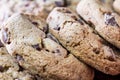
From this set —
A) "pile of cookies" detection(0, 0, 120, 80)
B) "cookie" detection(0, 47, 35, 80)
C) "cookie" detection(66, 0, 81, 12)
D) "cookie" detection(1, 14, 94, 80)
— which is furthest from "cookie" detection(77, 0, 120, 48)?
"cookie" detection(66, 0, 81, 12)

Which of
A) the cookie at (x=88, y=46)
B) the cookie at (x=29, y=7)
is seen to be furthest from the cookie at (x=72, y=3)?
the cookie at (x=88, y=46)

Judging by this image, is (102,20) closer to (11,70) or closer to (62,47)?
(62,47)

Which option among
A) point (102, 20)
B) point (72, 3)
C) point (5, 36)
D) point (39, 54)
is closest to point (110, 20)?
point (102, 20)

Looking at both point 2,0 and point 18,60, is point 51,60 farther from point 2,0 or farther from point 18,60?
point 2,0

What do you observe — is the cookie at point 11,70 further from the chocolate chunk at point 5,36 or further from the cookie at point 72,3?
the cookie at point 72,3

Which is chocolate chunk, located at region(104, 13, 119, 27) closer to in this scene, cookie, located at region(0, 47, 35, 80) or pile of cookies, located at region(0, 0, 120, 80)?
pile of cookies, located at region(0, 0, 120, 80)
